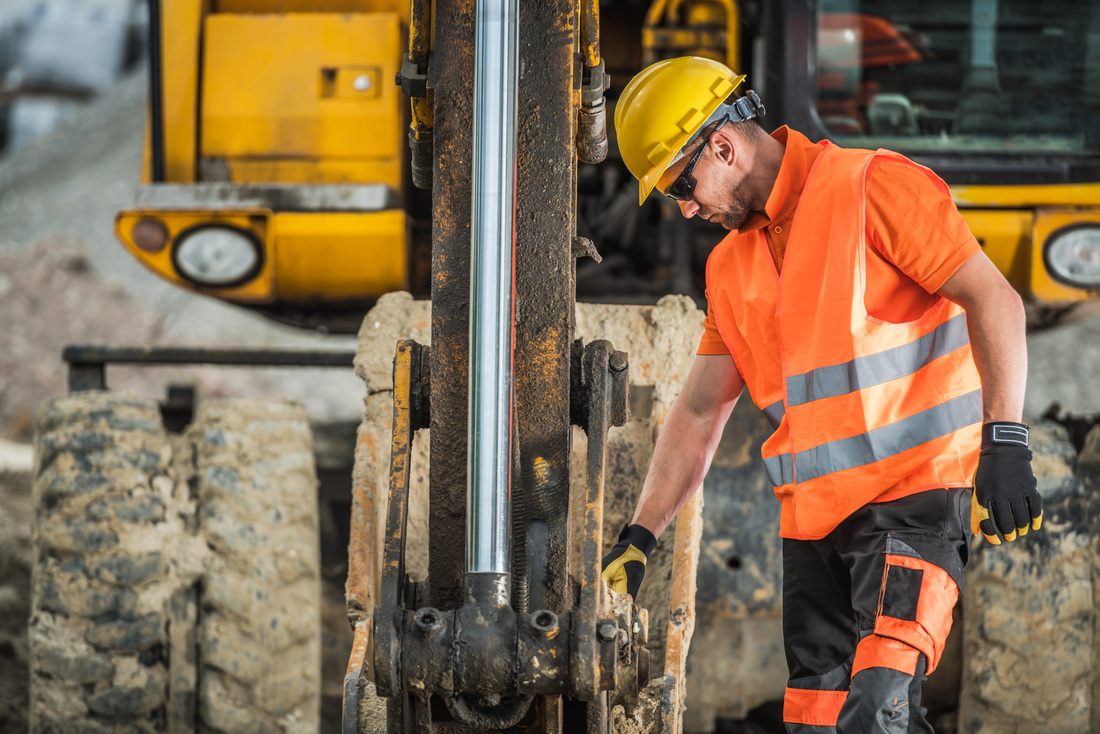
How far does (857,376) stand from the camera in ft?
6.54

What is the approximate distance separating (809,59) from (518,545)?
1.92 meters

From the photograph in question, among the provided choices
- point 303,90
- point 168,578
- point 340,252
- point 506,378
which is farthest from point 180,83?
point 506,378

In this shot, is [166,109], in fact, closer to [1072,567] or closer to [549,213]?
[549,213]

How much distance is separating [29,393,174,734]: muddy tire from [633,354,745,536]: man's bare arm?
1321mm

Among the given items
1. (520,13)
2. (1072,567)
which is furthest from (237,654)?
(1072,567)

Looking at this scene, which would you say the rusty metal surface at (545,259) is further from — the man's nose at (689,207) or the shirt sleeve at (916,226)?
the shirt sleeve at (916,226)

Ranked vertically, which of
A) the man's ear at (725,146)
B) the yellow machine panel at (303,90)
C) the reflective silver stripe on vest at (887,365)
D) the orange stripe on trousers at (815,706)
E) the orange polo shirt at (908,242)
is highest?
the yellow machine panel at (303,90)

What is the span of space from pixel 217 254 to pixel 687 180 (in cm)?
162

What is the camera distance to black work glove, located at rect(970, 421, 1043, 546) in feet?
5.90

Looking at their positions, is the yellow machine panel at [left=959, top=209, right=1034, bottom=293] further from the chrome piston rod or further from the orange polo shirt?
the chrome piston rod

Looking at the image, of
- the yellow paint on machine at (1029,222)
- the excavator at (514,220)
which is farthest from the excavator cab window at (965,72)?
the yellow paint on machine at (1029,222)

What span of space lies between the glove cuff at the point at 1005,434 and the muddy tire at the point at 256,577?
1.83 m

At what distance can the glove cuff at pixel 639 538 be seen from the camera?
7.55ft

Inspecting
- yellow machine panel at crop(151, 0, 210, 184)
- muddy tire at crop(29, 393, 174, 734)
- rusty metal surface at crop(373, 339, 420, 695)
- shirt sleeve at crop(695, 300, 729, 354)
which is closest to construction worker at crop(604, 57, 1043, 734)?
shirt sleeve at crop(695, 300, 729, 354)
